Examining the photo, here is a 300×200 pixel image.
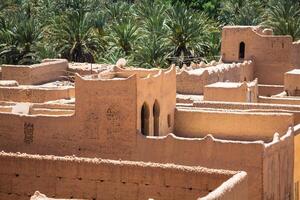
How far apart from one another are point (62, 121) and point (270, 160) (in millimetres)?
6618

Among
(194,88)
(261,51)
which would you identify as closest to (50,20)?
(261,51)

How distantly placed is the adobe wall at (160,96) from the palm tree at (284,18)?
21860 mm

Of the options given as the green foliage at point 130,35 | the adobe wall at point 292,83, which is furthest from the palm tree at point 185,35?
the adobe wall at point 292,83

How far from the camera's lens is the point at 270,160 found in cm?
2775

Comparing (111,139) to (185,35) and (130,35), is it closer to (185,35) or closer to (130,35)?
(185,35)

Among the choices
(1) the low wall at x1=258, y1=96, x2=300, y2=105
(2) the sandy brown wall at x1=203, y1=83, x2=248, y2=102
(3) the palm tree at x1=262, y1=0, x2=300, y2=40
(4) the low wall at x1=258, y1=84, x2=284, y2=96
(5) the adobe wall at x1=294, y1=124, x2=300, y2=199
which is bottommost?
(5) the adobe wall at x1=294, y1=124, x2=300, y2=199

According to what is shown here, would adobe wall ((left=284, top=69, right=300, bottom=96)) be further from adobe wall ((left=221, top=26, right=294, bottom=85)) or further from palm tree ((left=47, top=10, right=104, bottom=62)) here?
palm tree ((left=47, top=10, right=104, bottom=62))

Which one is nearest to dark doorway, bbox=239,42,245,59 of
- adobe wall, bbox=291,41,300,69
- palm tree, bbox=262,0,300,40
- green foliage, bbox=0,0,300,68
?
adobe wall, bbox=291,41,300,69

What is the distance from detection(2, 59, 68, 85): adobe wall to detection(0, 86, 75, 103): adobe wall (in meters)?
4.17

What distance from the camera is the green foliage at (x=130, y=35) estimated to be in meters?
51.2

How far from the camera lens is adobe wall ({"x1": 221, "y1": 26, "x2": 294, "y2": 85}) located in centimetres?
4644

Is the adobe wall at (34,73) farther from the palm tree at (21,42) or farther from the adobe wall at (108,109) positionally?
the adobe wall at (108,109)

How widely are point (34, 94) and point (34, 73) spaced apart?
5.00m

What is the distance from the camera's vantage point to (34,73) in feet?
140
